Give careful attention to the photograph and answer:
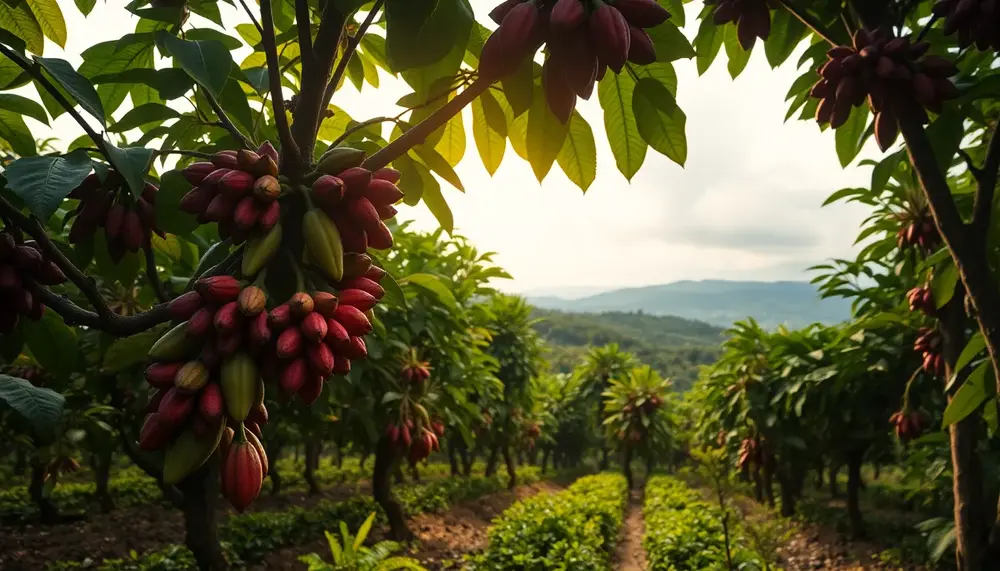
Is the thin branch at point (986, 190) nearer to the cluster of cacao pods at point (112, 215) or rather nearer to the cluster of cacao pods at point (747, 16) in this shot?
the cluster of cacao pods at point (747, 16)

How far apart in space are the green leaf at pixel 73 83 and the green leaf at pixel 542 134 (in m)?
0.68

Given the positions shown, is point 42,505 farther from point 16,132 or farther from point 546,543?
point 16,132

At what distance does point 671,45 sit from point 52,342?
1494 millimetres

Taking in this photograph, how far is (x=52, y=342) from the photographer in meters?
1.33

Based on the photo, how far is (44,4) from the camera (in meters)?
1.47

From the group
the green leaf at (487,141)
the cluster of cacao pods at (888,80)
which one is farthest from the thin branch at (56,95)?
the cluster of cacao pods at (888,80)

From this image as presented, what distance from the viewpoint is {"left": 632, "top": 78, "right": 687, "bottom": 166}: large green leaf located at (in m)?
1.15

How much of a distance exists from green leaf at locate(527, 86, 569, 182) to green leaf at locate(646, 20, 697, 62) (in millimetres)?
223

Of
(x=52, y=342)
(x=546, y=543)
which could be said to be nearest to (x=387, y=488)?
(x=546, y=543)

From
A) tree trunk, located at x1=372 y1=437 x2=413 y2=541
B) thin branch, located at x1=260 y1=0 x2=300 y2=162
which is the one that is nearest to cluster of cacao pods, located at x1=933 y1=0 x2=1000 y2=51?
thin branch, located at x1=260 y1=0 x2=300 y2=162

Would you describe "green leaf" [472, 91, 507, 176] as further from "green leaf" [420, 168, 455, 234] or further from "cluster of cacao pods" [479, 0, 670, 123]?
"cluster of cacao pods" [479, 0, 670, 123]

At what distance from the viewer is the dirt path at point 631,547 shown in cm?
1082

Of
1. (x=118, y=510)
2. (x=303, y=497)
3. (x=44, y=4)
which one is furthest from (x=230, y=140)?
(x=303, y=497)

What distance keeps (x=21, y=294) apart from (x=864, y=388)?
9.99m
